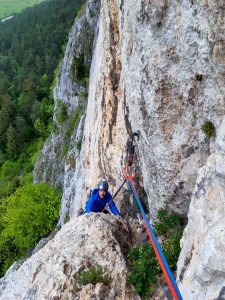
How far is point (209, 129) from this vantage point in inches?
335

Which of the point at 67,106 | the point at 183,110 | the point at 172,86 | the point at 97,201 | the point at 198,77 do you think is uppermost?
the point at 198,77

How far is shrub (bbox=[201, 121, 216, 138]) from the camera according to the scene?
8460mm

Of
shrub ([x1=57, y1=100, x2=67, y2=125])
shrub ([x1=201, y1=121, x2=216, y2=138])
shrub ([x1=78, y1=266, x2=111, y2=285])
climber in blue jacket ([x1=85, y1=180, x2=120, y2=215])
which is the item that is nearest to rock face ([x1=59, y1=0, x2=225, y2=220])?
shrub ([x1=201, y1=121, x2=216, y2=138])

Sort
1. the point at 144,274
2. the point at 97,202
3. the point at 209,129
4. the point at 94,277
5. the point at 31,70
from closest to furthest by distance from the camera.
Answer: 1. the point at 209,129
2. the point at 94,277
3. the point at 144,274
4. the point at 97,202
5. the point at 31,70

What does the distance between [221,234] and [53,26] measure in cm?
11165

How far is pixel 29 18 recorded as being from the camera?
14138 centimetres

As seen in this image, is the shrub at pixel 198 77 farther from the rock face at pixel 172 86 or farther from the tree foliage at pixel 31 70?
the tree foliage at pixel 31 70

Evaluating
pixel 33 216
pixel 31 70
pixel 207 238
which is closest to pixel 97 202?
pixel 207 238

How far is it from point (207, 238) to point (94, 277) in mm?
3400

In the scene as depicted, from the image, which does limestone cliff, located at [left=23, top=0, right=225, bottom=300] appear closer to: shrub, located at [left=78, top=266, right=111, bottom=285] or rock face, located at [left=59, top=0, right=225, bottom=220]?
rock face, located at [left=59, top=0, right=225, bottom=220]

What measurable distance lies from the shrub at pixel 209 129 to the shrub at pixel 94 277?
4067 millimetres

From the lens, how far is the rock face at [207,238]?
6273 mm

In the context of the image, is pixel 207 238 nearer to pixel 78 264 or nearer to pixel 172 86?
pixel 78 264

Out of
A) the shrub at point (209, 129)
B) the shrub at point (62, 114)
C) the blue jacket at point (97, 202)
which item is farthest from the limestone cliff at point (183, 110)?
the shrub at point (62, 114)
